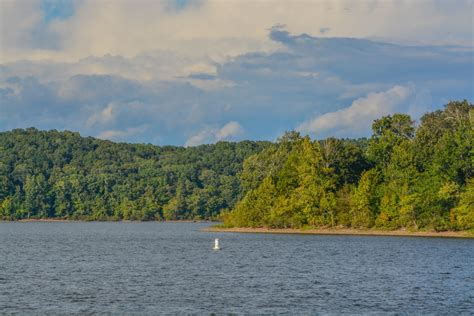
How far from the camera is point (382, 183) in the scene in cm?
17438

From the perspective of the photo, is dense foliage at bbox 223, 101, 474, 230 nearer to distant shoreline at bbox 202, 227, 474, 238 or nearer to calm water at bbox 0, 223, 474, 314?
distant shoreline at bbox 202, 227, 474, 238

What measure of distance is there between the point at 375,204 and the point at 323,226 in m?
13.4

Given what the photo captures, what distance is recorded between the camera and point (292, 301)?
64875 mm

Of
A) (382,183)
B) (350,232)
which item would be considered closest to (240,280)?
(350,232)

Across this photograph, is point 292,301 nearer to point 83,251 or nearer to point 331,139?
point 83,251

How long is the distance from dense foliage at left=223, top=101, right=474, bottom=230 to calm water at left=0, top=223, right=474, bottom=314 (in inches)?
1180

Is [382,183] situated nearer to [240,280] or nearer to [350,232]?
[350,232]

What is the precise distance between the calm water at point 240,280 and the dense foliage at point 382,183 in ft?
98.3

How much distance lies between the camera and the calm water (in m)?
62.0

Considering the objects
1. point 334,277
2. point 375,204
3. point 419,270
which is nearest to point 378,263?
point 419,270

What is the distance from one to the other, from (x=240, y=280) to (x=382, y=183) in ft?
327

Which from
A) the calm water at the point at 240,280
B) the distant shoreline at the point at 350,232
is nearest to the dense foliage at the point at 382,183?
the distant shoreline at the point at 350,232

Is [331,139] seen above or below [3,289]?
above

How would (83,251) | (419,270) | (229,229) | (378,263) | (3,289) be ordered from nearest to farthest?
A: (3,289) → (419,270) → (378,263) → (83,251) → (229,229)
